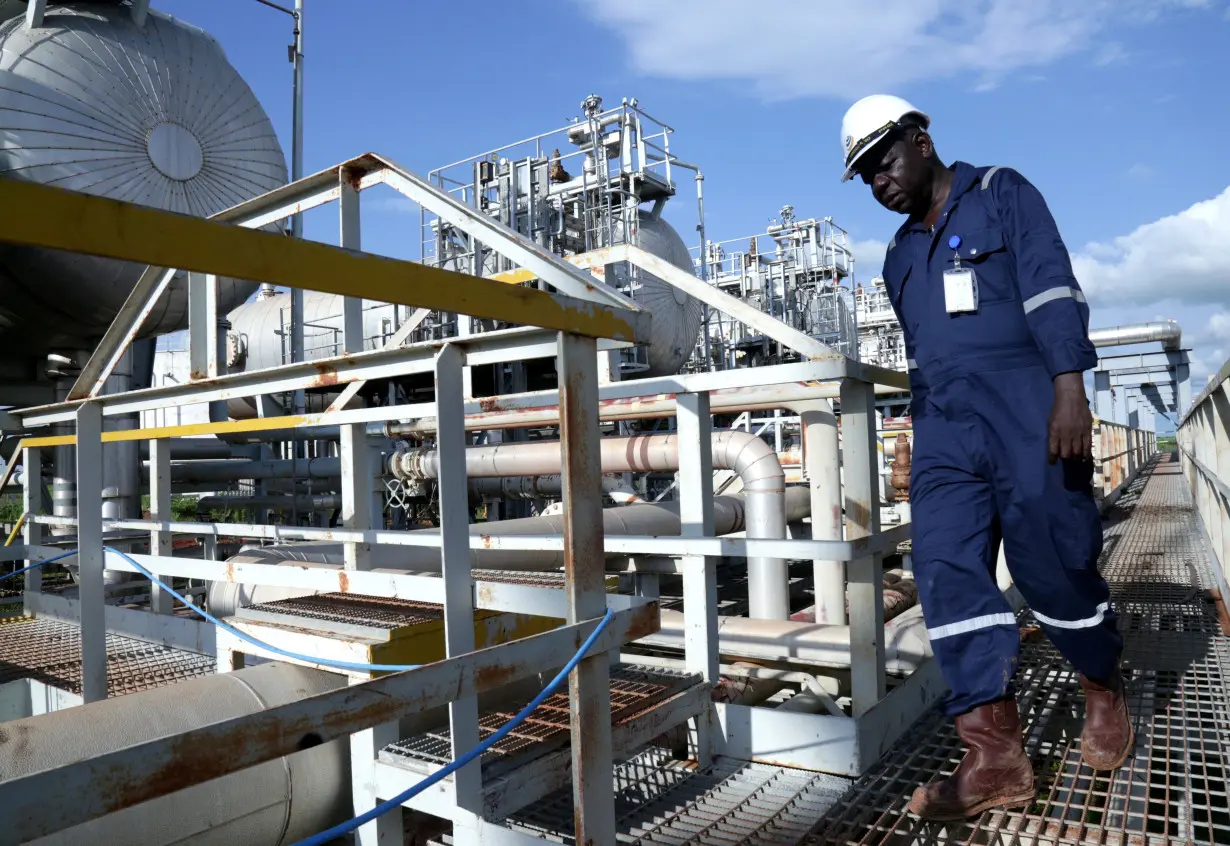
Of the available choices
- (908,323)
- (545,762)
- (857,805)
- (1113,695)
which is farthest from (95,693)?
(1113,695)

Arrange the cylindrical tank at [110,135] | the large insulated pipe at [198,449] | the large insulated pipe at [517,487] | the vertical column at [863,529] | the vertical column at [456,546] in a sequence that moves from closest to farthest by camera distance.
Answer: the vertical column at [456,546] → the vertical column at [863,529] → the cylindrical tank at [110,135] → the large insulated pipe at [198,449] → the large insulated pipe at [517,487]

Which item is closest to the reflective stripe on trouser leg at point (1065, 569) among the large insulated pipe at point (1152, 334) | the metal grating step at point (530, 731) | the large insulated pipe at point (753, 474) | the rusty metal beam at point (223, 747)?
the metal grating step at point (530, 731)

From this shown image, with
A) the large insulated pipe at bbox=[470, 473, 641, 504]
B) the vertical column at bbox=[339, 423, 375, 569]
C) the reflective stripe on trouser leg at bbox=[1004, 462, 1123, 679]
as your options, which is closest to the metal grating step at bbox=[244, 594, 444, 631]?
the vertical column at bbox=[339, 423, 375, 569]

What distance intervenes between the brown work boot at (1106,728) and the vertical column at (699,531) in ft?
3.41

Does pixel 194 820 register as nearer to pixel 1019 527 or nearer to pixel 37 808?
pixel 37 808

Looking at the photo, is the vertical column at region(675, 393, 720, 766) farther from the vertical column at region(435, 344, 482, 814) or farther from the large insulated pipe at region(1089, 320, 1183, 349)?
the large insulated pipe at region(1089, 320, 1183, 349)

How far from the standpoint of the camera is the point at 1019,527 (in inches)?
83.7

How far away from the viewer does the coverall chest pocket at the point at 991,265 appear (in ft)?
7.08

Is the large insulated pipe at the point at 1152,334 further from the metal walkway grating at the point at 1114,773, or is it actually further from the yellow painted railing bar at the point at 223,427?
the yellow painted railing bar at the point at 223,427

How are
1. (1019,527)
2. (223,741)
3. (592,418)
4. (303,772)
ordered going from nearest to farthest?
1. (223,741)
2. (592,418)
3. (1019,527)
4. (303,772)

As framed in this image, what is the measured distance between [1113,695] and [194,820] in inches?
93.7

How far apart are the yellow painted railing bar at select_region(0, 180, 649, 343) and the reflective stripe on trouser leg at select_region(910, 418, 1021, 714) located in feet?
3.66

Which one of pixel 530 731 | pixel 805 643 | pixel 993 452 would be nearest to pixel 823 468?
pixel 805 643

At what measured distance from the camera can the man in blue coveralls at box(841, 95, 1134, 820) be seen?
204cm
